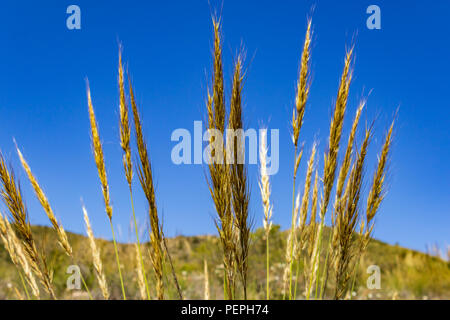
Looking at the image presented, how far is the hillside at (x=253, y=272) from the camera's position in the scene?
7995mm

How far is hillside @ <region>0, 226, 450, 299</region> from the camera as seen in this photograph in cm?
799

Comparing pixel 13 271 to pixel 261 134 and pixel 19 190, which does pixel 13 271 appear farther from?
pixel 261 134

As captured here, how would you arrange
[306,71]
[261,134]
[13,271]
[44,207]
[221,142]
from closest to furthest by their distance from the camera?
[221,142], [306,71], [44,207], [261,134], [13,271]

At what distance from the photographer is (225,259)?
1.73 metres

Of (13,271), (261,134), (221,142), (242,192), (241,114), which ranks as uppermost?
(261,134)

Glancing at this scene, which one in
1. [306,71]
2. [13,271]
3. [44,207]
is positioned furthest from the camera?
[13,271]

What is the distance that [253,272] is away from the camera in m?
8.84
